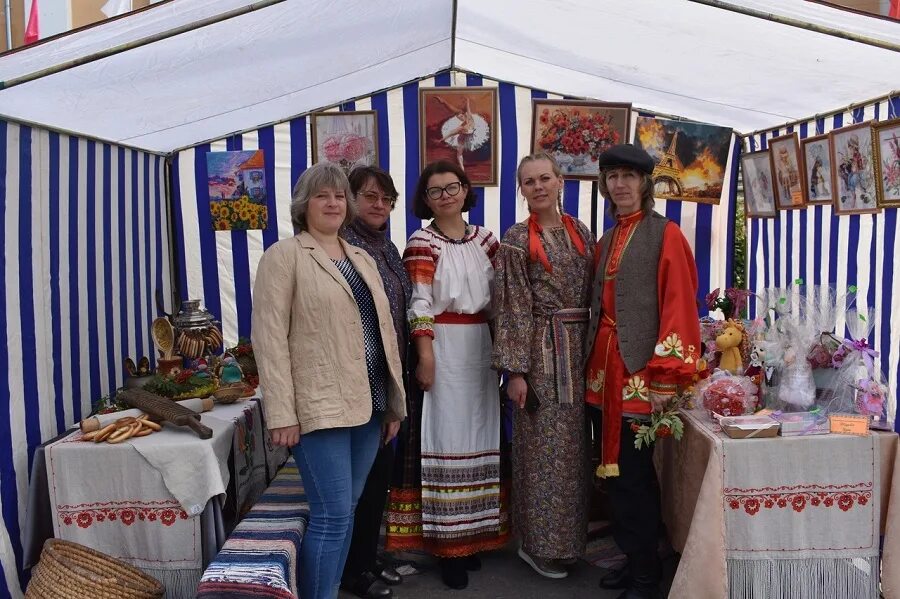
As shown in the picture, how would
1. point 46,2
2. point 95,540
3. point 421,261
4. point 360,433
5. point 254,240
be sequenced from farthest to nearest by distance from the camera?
point 46,2, point 254,240, point 421,261, point 95,540, point 360,433

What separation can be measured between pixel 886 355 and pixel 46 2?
36.5ft

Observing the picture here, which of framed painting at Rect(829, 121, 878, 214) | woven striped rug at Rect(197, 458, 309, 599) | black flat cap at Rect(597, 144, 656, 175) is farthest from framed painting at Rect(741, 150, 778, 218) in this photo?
woven striped rug at Rect(197, 458, 309, 599)

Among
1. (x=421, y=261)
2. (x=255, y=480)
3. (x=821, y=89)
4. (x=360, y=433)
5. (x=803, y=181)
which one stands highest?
(x=821, y=89)

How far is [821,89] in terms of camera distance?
3.47 meters

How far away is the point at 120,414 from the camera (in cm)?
294

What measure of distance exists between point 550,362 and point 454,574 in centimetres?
108

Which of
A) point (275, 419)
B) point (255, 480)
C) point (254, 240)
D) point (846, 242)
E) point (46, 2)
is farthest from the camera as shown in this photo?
point (46, 2)

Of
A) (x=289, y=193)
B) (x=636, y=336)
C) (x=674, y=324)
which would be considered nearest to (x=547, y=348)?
(x=636, y=336)

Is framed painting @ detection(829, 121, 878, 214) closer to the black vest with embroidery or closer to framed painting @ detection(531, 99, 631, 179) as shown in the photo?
framed painting @ detection(531, 99, 631, 179)

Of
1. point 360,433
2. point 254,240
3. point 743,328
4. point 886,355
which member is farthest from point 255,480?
point 886,355

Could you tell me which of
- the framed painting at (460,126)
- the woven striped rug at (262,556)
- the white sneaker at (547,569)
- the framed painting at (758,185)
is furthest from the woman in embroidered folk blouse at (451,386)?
the framed painting at (758,185)

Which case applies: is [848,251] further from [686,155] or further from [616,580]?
[616,580]

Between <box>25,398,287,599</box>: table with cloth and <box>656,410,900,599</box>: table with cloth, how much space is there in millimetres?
1839

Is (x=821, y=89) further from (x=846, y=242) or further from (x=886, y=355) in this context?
(x=886, y=355)
